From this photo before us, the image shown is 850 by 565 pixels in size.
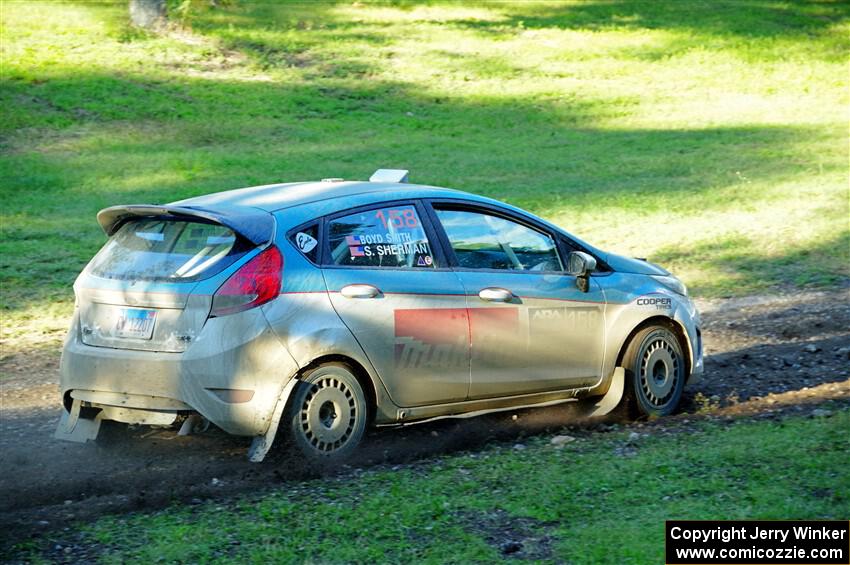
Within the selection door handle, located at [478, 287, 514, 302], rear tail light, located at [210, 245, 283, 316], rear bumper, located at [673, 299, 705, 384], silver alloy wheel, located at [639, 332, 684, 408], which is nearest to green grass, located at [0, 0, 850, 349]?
rear bumper, located at [673, 299, 705, 384]

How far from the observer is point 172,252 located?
22.1 feet

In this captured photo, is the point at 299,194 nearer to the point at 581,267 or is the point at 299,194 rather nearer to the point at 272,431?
the point at 272,431

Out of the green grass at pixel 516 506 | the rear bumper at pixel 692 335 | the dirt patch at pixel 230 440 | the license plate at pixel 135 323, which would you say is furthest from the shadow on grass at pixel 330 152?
the green grass at pixel 516 506

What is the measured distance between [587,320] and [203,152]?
13.5 metres

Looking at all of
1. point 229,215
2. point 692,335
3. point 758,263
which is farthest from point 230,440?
point 758,263

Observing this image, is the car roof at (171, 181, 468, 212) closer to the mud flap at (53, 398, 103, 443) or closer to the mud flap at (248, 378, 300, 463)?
the mud flap at (248, 378, 300, 463)

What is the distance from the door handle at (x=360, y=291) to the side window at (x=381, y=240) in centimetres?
16

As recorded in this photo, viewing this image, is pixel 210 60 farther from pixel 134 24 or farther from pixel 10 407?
pixel 10 407

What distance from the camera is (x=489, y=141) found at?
74.0 feet

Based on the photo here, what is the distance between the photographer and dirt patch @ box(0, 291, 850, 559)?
6.29 m

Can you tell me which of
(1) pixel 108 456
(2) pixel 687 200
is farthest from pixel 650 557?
(2) pixel 687 200

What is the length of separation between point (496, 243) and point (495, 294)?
434mm

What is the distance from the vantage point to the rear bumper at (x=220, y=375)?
6469 mm

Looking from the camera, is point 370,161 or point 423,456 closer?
point 423,456
